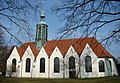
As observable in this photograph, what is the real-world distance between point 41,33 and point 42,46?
10.4ft

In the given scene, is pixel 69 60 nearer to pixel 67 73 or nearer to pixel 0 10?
pixel 67 73

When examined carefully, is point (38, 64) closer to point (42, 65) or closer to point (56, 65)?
point (42, 65)

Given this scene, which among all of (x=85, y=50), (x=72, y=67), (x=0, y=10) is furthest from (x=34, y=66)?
(x=0, y=10)

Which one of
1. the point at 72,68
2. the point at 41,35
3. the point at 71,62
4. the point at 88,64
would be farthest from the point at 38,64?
the point at 88,64

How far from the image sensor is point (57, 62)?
1661 inches

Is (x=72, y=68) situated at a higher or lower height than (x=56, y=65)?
lower

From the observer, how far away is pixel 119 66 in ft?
144

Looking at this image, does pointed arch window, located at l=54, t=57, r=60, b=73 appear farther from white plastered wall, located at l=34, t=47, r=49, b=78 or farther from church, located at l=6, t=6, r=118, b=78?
white plastered wall, located at l=34, t=47, r=49, b=78

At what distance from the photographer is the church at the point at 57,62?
38847mm

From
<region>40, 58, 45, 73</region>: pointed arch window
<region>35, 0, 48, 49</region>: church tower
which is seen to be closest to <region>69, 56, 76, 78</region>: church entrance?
<region>40, 58, 45, 73</region>: pointed arch window

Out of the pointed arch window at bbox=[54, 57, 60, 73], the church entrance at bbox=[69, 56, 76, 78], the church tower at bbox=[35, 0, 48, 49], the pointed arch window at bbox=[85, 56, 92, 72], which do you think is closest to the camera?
the pointed arch window at bbox=[85, 56, 92, 72]

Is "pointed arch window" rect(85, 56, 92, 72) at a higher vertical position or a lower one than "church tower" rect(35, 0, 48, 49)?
lower

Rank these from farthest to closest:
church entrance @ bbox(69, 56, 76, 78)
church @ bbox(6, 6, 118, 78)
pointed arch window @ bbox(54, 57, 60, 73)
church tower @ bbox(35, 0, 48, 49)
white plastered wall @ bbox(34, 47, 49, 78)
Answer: church tower @ bbox(35, 0, 48, 49) → white plastered wall @ bbox(34, 47, 49, 78) → pointed arch window @ bbox(54, 57, 60, 73) → church entrance @ bbox(69, 56, 76, 78) → church @ bbox(6, 6, 118, 78)

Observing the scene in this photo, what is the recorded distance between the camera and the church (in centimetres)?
3885
